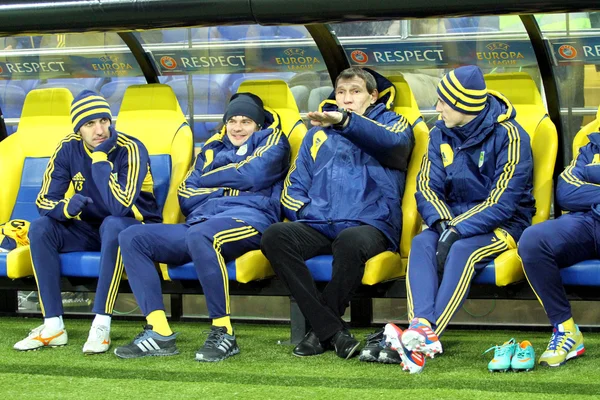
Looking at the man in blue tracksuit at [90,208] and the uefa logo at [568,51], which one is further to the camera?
the uefa logo at [568,51]

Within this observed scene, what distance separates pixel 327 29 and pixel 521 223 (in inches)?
71.0

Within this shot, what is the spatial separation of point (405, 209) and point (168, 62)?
86.2 inches

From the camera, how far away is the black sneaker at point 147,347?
4.67 metres

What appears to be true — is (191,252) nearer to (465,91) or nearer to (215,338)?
(215,338)

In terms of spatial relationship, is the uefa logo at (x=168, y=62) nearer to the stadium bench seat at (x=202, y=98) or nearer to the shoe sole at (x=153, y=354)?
the stadium bench seat at (x=202, y=98)

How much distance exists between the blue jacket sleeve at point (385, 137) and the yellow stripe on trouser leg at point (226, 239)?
720mm

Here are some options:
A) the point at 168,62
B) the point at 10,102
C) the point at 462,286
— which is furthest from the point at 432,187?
the point at 10,102

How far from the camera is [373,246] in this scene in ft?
15.3

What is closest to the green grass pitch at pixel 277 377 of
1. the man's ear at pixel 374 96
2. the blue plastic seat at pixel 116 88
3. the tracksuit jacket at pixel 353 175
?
the tracksuit jacket at pixel 353 175

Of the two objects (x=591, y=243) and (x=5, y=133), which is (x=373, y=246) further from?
(x=5, y=133)

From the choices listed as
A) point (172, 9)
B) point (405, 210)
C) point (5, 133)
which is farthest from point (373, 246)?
point (5, 133)

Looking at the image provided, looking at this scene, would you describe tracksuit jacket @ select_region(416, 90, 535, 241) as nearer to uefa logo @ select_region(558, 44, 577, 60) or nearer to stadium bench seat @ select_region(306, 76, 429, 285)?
stadium bench seat @ select_region(306, 76, 429, 285)

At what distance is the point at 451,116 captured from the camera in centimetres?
476

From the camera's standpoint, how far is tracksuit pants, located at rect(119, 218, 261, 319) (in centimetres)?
471
